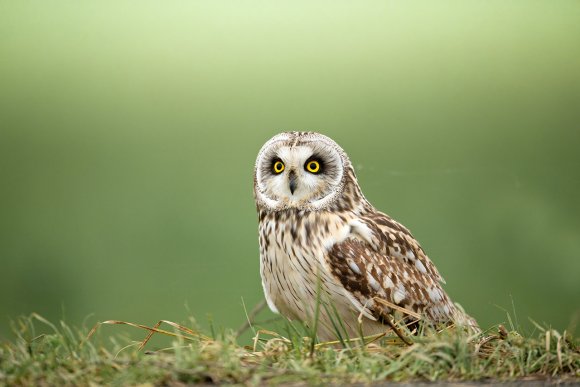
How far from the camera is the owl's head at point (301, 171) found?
2.20 m

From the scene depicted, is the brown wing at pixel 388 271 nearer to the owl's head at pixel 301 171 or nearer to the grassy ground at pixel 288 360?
the owl's head at pixel 301 171

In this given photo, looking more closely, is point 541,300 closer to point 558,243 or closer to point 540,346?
point 558,243

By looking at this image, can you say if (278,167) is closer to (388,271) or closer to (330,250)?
(330,250)

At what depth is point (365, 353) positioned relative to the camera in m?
1.62

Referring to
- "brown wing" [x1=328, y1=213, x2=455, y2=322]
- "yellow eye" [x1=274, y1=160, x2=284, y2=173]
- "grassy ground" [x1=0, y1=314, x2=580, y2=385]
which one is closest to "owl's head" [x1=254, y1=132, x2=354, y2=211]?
"yellow eye" [x1=274, y1=160, x2=284, y2=173]

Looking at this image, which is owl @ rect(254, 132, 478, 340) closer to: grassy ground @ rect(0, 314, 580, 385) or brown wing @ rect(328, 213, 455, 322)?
brown wing @ rect(328, 213, 455, 322)

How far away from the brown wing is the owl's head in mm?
157

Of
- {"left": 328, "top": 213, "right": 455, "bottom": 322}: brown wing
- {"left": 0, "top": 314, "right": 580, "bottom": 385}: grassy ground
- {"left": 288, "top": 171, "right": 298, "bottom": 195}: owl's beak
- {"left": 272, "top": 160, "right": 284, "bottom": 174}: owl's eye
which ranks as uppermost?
{"left": 272, "top": 160, "right": 284, "bottom": 174}: owl's eye

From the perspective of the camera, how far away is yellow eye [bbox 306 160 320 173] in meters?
2.21

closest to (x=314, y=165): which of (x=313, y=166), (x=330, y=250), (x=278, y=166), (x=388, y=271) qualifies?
(x=313, y=166)

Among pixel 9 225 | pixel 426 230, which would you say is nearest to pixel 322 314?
pixel 426 230

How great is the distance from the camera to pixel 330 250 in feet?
6.98

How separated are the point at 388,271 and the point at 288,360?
67cm

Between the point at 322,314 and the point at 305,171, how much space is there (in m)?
0.44
